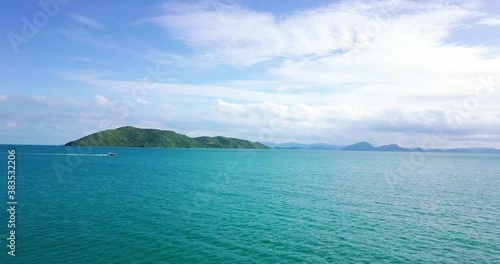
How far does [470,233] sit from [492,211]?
26.3 metres

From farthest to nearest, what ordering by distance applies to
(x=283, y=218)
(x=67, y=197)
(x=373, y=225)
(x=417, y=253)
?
(x=67, y=197) < (x=283, y=218) < (x=373, y=225) < (x=417, y=253)

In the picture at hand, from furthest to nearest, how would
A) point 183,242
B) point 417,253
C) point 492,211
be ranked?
point 492,211 → point 183,242 → point 417,253

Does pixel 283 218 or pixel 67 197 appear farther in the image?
pixel 67 197

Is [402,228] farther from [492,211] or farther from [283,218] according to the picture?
[492,211]

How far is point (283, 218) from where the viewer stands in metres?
67.9

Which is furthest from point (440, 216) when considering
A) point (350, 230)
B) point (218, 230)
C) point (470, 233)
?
point (218, 230)

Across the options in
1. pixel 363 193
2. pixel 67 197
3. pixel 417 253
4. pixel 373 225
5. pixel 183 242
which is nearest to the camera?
pixel 417 253

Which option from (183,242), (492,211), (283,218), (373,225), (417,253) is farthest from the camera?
(492,211)

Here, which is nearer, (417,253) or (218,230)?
(417,253)

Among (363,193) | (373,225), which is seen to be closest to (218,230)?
(373,225)

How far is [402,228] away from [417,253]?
42.9 feet

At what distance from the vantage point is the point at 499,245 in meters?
52.3

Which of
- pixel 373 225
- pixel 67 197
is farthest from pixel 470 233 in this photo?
pixel 67 197

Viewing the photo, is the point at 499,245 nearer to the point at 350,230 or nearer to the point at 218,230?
the point at 350,230
